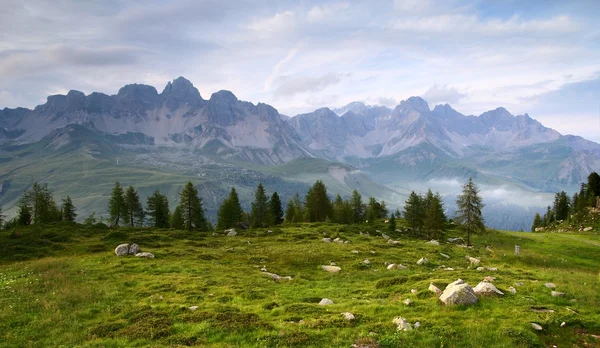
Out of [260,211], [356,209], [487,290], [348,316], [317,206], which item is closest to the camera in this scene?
[348,316]

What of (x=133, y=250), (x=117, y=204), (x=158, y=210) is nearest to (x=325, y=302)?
(x=133, y=250)

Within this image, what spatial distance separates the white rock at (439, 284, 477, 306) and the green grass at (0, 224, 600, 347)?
1.82 feet

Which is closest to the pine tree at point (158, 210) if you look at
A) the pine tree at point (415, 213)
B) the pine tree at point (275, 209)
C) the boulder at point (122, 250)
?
the pine tree at point (275, 209)

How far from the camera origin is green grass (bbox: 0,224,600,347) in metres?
15.6

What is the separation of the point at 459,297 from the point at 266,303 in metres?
11.7

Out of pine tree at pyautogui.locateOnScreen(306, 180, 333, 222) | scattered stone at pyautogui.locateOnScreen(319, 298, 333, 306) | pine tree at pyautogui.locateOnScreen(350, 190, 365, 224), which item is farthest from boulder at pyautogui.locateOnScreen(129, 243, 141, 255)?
pine tree at pyautogui.locateOnScreen(350, 190, 365, 224)

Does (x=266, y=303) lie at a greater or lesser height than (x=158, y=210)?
lesser

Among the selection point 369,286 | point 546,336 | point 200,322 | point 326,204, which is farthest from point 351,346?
point 326,204

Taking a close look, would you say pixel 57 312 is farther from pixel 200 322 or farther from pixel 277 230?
pixel 277 230

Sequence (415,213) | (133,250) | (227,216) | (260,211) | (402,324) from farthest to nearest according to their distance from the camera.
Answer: (260,211), (227,216), (415,213), (133,250), (402,324)

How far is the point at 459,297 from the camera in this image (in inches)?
747

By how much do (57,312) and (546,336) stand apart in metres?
27.1

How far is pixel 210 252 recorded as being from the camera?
A: 43.0m

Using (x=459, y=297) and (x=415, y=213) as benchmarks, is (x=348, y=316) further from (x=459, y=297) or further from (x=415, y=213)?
(x=415, y=213)
